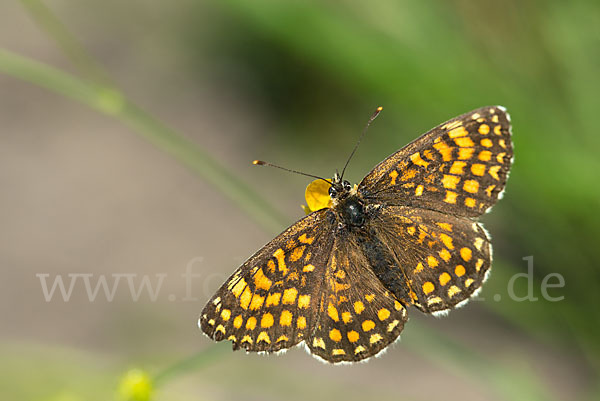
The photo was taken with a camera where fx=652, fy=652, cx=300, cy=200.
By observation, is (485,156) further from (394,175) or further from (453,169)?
(394,175)

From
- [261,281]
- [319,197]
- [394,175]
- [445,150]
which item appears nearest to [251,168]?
[319,197]

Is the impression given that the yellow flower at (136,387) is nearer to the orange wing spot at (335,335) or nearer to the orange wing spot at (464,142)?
the orange wing spot at (335,335)

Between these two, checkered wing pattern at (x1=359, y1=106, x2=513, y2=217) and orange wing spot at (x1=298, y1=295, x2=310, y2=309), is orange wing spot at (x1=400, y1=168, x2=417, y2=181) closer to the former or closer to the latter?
checkered wing pattern at (x1=359, y1=106, x2=513, y2=217)

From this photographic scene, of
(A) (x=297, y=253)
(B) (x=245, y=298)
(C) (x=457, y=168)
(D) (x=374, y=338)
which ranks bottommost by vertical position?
(D) (x=374, y=338)

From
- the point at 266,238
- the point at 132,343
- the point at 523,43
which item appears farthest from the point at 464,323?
the point at 132,343

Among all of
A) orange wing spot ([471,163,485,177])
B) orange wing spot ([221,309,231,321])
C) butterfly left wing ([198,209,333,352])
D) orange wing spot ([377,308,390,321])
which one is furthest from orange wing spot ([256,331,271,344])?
orange wing spot ([471,163,485,177])

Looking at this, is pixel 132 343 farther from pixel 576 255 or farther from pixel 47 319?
pixel 576 255
